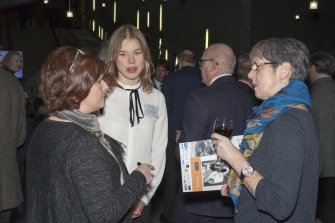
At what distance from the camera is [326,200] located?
4.61m

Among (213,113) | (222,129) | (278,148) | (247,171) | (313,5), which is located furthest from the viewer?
(313,5)

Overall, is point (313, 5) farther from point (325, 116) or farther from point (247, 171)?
point (247, 171)

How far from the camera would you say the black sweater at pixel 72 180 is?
153cm

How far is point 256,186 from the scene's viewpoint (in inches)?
67.0

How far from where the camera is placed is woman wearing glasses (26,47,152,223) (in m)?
1.54

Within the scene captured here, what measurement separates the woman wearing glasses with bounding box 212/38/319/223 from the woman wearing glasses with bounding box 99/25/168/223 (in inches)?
29.8

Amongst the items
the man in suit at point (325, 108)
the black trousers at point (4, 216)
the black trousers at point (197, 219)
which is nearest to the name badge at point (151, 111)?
the black trousers at point (197, 219)

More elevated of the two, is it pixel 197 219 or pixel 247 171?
pixel 247 171

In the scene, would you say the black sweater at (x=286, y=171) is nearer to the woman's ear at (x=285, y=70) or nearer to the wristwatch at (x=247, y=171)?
the wristwatch at (x=247, y=171)

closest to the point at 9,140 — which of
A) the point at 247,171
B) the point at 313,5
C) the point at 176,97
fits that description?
the point at 176,97

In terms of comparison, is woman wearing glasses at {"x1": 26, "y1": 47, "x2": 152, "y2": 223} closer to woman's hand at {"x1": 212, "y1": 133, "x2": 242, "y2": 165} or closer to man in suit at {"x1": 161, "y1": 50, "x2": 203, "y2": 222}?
woman's hand at {"x1": 212, "y1": 133, "x2": 242, "y2": 165}

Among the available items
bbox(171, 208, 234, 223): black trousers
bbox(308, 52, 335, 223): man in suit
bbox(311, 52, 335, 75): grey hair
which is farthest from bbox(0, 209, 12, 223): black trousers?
bbox(311, 52, 335, 75): grey hair

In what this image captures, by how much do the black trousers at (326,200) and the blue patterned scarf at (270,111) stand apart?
2832 millimetres

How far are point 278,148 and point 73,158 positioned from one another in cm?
82
